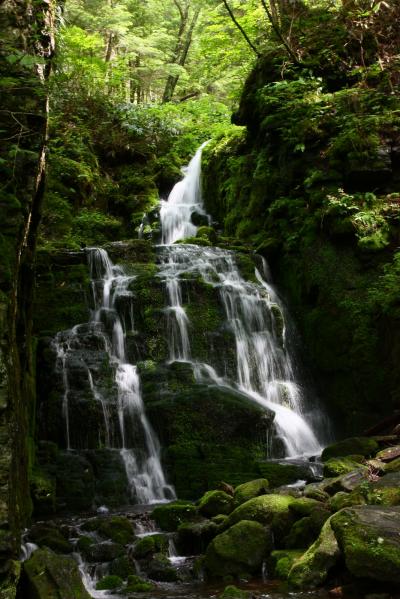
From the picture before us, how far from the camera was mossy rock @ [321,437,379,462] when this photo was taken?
26.0ft

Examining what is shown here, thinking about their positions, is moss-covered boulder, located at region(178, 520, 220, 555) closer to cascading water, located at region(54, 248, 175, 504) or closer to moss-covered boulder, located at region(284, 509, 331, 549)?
moss-covered boulder, located at region(284, 509, 331, 549)

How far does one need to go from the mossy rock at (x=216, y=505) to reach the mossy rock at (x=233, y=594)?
1.84 metres

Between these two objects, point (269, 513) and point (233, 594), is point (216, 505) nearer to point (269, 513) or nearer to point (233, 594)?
point (269, 513)

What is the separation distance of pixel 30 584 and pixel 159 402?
4803mm

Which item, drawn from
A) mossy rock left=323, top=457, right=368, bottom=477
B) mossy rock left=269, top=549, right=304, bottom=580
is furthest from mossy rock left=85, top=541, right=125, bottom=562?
mossy rock left=323, top=457, right=368, bottom=477

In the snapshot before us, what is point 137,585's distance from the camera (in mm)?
5141

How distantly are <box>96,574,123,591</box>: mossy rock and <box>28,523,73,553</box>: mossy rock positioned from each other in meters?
0.75

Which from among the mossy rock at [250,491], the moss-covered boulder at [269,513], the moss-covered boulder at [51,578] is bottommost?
the moss-covered boulder at [51,578]

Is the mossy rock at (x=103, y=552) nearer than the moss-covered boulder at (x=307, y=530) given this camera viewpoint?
No

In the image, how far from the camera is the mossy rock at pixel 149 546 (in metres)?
5.83

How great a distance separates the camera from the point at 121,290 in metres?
11.6

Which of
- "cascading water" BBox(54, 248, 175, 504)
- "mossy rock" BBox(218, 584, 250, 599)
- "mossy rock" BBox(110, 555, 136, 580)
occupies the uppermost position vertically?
"cascading water" BBox(54, 248, 175, 504)

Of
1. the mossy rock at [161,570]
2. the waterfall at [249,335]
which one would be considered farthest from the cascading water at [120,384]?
the mossy rock at [161,570]

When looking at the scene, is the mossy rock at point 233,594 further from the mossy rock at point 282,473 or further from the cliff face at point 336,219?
the cliff face at point 336,219
